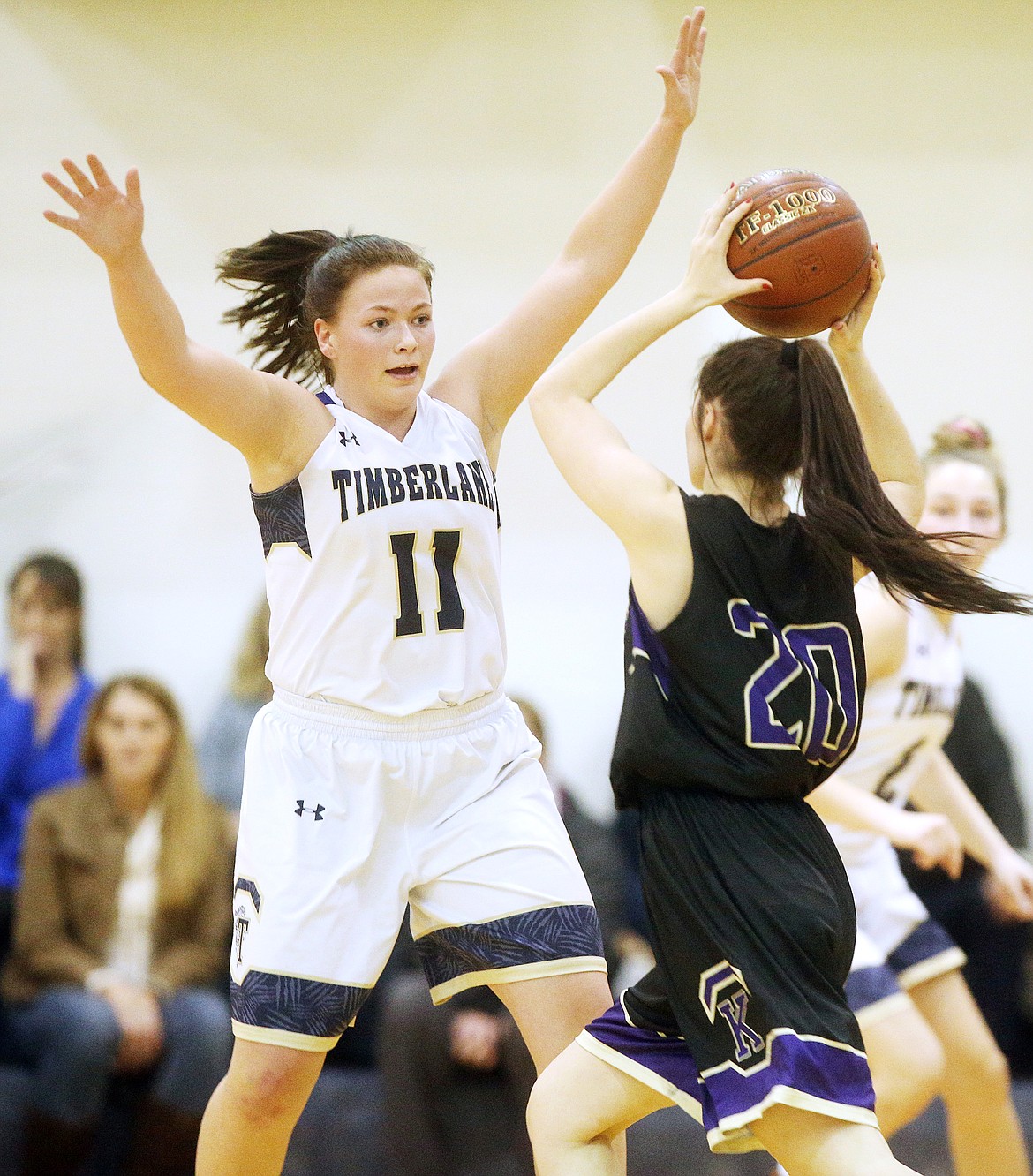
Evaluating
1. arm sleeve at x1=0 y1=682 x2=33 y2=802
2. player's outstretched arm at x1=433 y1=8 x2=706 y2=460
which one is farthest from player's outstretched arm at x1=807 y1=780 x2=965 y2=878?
arm sleeve at x1=0 y1=682 x2=33 y2=802

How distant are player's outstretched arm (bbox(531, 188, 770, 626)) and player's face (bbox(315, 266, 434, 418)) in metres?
0.42

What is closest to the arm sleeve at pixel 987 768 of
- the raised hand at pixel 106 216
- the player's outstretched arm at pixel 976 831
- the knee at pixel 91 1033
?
the player's outstretched arm at pixel 976 831

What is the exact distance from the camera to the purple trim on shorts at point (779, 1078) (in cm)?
235

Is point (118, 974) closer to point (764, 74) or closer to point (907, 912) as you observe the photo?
point (907, 912)

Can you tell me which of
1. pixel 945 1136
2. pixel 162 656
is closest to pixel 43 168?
pixel 162 656

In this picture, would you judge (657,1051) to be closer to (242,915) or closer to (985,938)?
(242,915)

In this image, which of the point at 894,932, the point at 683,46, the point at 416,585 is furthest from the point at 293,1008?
the point at 683,46

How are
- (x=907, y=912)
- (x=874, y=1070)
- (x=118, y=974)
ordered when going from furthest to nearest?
(x=118, y=974) < (x=907, y=912) < (x=874, y=1070)

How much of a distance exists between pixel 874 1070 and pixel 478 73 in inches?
175

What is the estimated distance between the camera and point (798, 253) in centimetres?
269

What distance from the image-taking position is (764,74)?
650 cm

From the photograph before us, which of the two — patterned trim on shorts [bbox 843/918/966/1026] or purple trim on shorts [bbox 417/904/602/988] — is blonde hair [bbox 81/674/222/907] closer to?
patterned trim on shorts [bbox 843/918/966/1026]

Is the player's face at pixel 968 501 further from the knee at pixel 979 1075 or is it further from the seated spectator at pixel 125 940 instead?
the seated spectator at pixel 125 940

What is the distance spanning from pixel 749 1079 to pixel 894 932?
1.86 m
